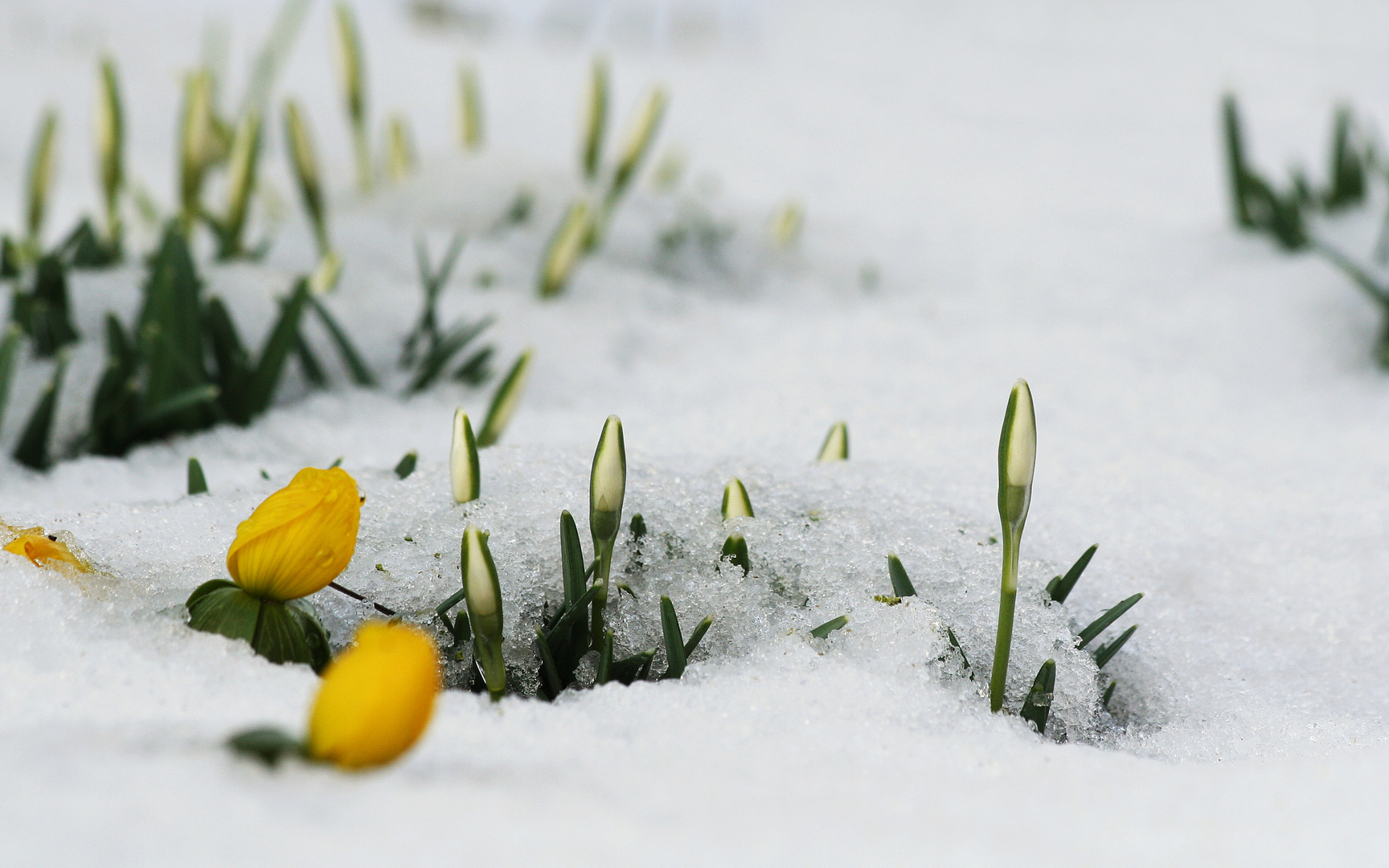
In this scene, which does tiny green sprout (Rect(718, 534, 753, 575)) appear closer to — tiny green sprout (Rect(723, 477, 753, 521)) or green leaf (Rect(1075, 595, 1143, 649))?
tiny green sprout (Rect(723, 477, 753, 521))

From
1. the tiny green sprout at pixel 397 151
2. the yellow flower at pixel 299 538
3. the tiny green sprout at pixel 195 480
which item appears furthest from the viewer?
the tiny green sprout at pixel 397 151

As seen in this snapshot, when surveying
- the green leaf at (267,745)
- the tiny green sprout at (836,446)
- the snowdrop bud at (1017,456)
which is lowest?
the tiny green sprout at (836,446)

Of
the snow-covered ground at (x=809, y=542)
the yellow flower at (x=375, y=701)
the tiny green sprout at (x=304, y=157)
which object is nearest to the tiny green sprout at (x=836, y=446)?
the snow-covered ground at (x=809, y=542)

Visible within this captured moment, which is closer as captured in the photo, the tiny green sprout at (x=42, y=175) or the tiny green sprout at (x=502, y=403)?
the tiny green sprout at (x=502, y=403)

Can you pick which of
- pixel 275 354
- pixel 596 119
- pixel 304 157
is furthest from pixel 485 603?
pixel 596 119

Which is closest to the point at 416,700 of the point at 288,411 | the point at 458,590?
the point at 458,590

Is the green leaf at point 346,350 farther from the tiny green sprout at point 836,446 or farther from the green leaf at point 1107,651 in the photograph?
the green leaf at point 1107,651

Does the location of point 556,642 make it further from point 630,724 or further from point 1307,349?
point 1307,349
